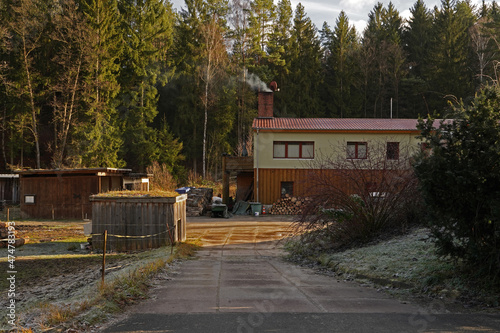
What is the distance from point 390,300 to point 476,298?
1.38 meters

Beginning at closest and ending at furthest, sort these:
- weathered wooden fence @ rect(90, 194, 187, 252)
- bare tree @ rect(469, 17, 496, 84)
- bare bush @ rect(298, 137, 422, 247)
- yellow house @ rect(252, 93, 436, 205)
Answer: bare bush @ rect(298, 137, 422, 247), weathered wooden fence @ rect(90, 194, 187, 252), yellow house @ rect(252, 93, 436, 205), bare tree @ rect(469, 17, 496, 84)

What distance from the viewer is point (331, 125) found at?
32156mm

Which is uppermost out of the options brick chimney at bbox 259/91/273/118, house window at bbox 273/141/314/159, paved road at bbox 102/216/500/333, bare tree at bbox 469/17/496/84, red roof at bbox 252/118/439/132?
bare tree at bbox 469/17/496/84

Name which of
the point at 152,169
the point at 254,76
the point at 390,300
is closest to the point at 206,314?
the point at 390,300

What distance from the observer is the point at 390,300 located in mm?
7477

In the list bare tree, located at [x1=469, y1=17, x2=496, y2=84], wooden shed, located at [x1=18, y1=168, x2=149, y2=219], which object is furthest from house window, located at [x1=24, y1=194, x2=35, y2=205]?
bare tree, located at [x1=469, y1=17, x2=496, y2=84]

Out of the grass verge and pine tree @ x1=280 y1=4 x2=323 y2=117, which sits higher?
pine tree @ x1=280 y1=4 x2=323 y2=117

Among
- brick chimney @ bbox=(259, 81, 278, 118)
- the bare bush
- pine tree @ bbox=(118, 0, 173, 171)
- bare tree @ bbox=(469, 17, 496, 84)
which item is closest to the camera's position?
the bare bush

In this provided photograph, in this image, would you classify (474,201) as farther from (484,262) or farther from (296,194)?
(296,194)

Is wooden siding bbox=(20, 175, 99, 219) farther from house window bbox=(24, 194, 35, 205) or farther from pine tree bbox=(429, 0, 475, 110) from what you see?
pine tree bbox=(429, 0, 475, 110)

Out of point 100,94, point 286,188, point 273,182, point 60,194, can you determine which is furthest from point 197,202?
point 100,94

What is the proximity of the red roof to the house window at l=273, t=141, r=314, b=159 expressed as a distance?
1140mm

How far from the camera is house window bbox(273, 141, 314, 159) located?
31.3 metres

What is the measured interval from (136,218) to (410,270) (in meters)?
9.54
